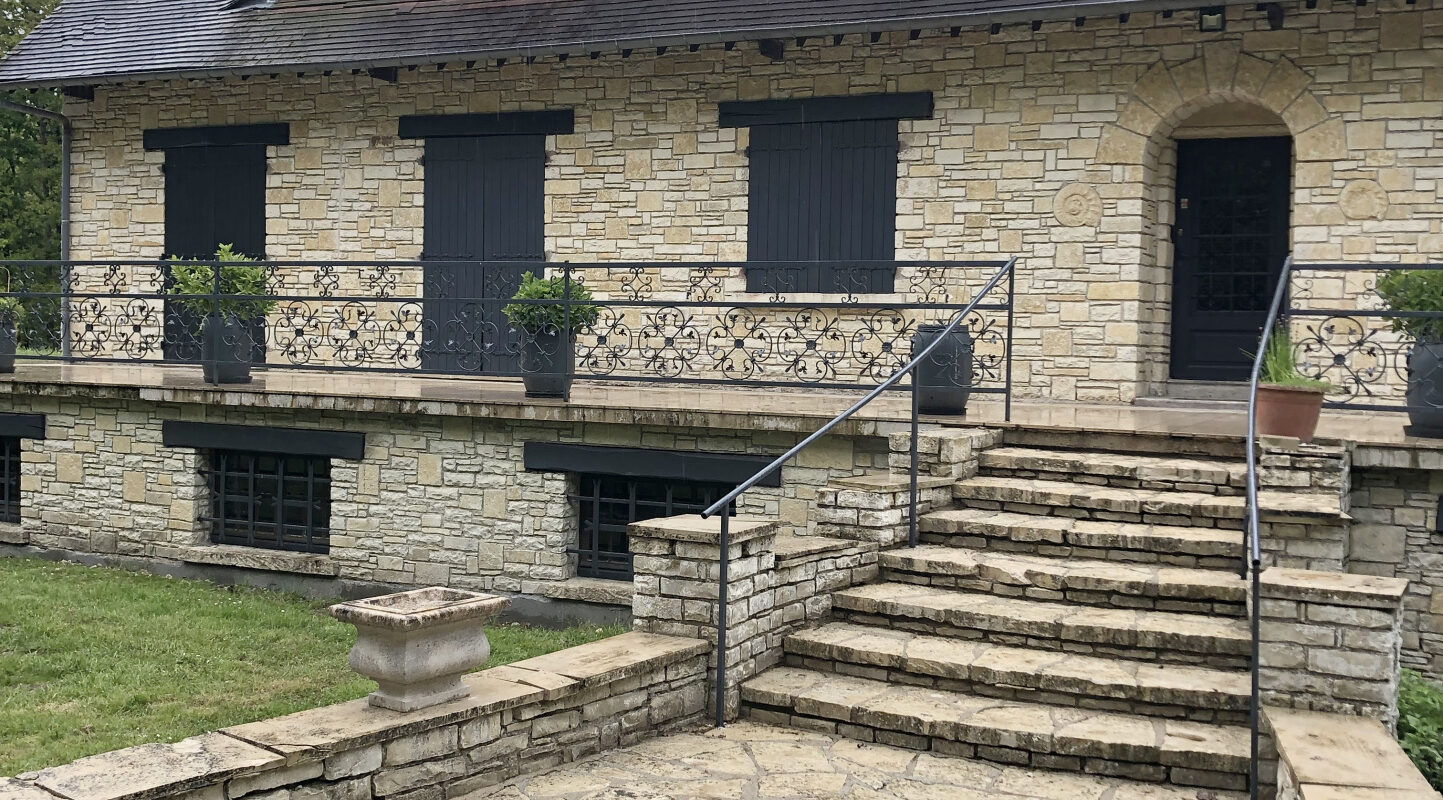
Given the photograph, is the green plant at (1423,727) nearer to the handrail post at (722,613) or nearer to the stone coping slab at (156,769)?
the handrail post at (722,613)

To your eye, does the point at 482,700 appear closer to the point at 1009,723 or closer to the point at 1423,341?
the point at 1009,723

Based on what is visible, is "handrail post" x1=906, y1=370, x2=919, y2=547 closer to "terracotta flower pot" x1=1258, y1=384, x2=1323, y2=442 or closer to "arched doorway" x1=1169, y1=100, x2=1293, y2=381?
"terracotta flower pot" x1=1258, y1=384, x2=1323, y2=442

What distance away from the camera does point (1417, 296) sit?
721 cm

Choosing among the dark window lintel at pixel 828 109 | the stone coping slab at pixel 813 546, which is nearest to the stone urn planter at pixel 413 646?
the stone coping slab at pixel 813 546

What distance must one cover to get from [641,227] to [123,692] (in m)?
6.50

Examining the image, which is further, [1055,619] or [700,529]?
[1055,619]

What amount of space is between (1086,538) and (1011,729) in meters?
1.66

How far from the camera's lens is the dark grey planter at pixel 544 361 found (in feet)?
30.3

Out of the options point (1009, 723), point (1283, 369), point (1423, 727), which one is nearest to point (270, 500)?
point (1009, 723)

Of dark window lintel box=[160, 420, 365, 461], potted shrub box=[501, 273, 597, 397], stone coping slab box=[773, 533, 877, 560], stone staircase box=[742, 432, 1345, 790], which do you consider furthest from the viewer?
dark window lintel box=[160, 420, 365, 461]

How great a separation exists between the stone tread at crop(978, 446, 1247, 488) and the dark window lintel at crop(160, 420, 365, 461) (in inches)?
179

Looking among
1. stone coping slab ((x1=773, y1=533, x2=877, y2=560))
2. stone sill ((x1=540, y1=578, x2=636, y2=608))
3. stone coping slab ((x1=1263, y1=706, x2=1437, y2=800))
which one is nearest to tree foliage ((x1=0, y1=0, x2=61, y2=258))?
stone sill ((x1=540, y1=578, x2=636, y2=608))

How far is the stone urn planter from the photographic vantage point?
461cm

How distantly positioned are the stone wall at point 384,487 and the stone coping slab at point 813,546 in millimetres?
1360
